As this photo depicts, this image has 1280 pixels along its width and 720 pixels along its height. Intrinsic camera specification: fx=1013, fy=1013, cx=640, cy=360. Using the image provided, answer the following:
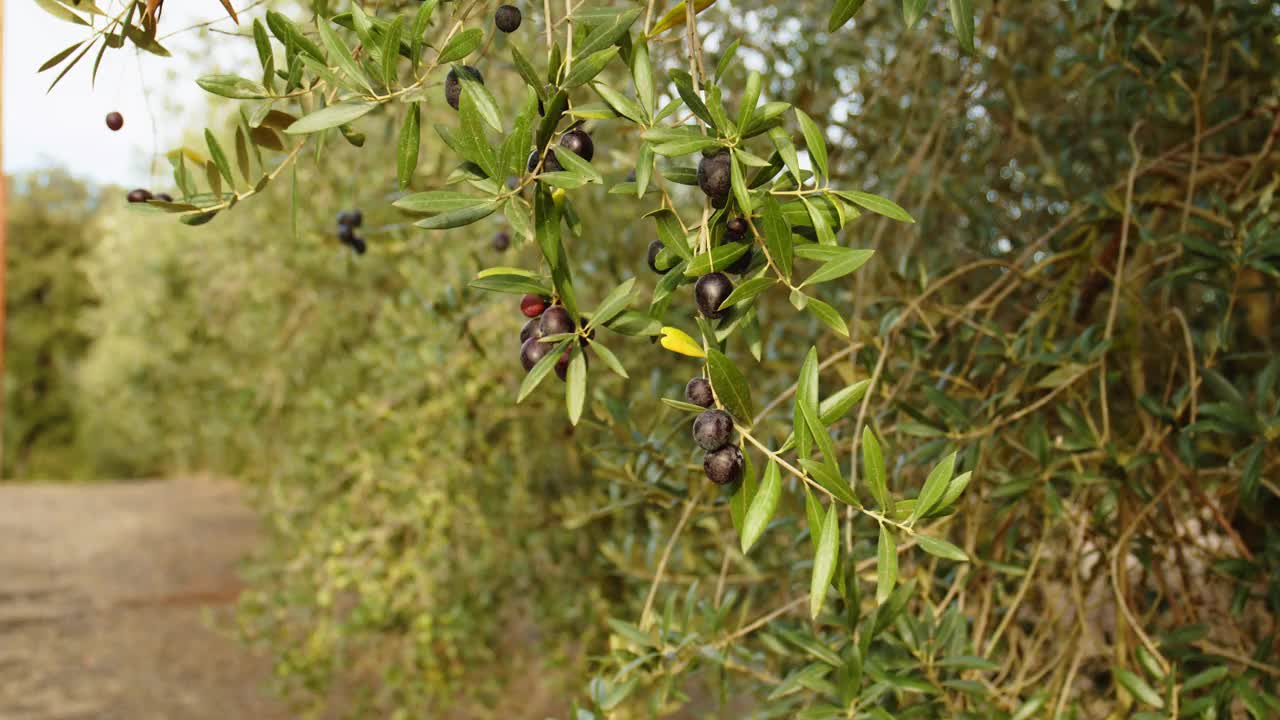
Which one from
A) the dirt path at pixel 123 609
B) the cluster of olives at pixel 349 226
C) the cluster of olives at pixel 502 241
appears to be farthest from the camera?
the dirt path at pixel 123 609

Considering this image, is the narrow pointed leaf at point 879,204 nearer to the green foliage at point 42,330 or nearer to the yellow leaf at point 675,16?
the yellow leaf at point 675,16

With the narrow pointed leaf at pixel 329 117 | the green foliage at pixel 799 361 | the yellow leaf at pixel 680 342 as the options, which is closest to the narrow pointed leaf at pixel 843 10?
the green foliage at pixel 799 361

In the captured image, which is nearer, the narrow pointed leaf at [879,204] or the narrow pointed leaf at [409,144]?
the narrow pointed leaf at [879,204]

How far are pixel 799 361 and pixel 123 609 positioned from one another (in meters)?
7.10

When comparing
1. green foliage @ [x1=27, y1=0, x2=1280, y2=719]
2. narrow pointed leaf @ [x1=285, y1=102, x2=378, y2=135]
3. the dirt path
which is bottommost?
the dirt path

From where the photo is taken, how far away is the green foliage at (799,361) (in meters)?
0.83

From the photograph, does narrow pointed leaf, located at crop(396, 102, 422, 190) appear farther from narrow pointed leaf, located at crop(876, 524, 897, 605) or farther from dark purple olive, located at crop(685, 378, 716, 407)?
narrow pointed leaf, located at crop(876, 524, 897, 605)

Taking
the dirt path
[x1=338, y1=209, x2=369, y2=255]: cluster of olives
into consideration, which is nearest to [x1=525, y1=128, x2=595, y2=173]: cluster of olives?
[x1=338, y1=209, x2=369, y2=255]: cluster of olives

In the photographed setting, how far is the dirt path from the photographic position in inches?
250

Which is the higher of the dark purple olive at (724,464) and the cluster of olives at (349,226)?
the cluster of olives at (349,226)

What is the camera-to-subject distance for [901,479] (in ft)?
6.16

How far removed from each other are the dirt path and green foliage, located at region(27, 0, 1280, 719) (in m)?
1.44

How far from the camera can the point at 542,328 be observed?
832mm

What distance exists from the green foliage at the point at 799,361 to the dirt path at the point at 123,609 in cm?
144
